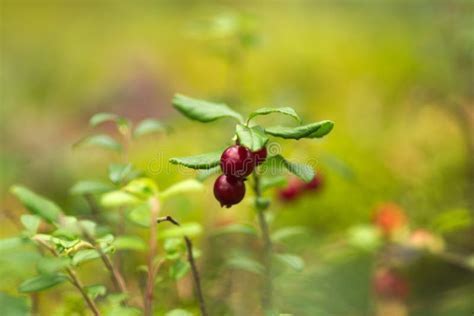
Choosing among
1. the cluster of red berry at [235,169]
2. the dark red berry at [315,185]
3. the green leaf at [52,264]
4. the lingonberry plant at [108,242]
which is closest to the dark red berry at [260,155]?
the cluster of red berry at [235,169]

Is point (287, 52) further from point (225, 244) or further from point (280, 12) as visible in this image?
point (225, 244)

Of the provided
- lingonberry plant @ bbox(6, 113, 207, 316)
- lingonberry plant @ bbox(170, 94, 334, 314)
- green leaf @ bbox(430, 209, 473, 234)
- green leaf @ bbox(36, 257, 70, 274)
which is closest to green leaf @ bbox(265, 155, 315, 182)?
lingonberry plant @ bbox(170, 94, 334, 314)

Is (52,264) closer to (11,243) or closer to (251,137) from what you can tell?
(11,243)

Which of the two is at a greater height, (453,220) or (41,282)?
(453,220)

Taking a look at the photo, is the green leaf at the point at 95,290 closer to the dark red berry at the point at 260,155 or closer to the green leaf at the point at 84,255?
the green leaf at the point at 84,255

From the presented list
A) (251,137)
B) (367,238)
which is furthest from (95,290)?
(367,238)

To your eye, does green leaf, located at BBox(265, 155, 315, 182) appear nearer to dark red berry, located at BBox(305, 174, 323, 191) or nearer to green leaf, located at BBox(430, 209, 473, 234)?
green leaf, located at BBox(430, 209, 473, 234)
